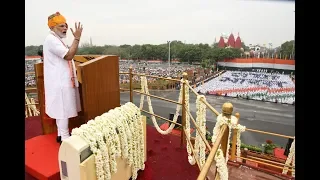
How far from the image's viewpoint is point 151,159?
8.65 feet

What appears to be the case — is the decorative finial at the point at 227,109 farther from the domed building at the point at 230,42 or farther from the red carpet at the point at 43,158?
the domed building at the point at 230,42

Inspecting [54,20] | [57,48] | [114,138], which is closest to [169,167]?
[114,138]

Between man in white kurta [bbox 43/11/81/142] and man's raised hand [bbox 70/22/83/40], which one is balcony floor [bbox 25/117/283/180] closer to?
man in white kurta [bbox 43/11/81/142]

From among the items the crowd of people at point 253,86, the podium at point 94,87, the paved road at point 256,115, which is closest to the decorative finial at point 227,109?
the podium at point 94,87

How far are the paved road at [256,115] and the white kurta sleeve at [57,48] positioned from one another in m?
15.8

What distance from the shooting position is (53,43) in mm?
1875

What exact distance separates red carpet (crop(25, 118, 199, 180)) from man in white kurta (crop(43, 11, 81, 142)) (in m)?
0.33

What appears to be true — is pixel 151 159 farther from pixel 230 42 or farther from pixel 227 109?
pixel 230 42

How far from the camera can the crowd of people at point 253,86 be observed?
32031mm

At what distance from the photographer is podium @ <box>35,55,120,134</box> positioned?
75.0 inches

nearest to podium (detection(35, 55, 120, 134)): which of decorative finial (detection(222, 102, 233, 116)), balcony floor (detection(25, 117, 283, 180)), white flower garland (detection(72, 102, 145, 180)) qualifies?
white flower garland (detection(72, 102, 145, 180))

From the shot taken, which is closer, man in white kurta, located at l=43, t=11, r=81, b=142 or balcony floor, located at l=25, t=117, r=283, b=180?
man in white kurta, located at l=43, t=11, r=81, b=142

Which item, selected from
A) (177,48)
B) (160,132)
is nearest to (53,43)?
(160,132)

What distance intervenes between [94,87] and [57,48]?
0.47 m
